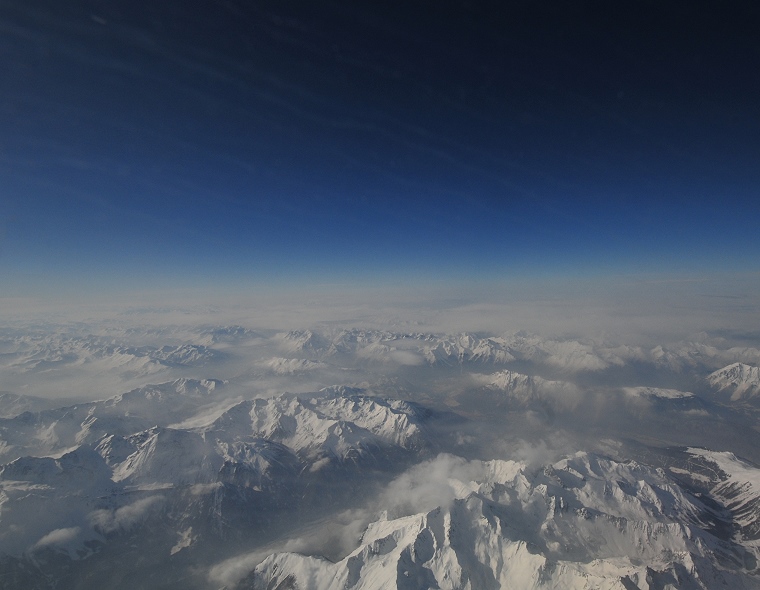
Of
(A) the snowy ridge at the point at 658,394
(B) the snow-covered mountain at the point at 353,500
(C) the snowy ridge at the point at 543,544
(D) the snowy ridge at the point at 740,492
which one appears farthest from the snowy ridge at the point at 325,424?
(A) the snowy ridge at the point at 658,394

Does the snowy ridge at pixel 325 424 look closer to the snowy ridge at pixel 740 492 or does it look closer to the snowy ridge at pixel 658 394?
the snowy ridge at pixel 740 492

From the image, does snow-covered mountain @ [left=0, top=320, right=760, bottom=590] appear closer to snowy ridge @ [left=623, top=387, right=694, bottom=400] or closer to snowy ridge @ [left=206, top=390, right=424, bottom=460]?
snowy ridge @ [left=206, top=390, right=424, bottom=460]

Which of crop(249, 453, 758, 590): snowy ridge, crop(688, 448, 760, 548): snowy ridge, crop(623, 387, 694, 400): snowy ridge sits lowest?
crop(623, 387, 694, 400): snowy ridge

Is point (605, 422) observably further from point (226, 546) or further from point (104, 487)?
point (104, 487)

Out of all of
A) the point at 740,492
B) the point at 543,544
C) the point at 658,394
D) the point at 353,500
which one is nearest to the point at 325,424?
the point at 353,500

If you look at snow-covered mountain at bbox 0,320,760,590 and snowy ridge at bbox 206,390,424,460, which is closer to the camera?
snow-covered mountain at bbox 0,320,760,590

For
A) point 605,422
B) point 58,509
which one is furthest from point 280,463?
point 605,422

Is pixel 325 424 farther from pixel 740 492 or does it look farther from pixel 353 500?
pixel 740 492

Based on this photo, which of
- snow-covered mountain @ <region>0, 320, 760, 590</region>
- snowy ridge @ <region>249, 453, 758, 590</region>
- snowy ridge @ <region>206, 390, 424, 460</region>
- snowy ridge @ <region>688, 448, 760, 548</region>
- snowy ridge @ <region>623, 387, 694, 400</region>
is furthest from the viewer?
snowy ridge @ <region>623, 387, 694, 400</region>

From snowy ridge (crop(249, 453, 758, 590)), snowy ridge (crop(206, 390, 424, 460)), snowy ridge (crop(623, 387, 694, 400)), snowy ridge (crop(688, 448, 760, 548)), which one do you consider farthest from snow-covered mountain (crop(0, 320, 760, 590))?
snowy ridge (crop(623, 387, 694, 400))

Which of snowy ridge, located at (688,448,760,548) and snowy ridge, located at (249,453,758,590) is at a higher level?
snowy ridge, located at (249,453,758,590)
